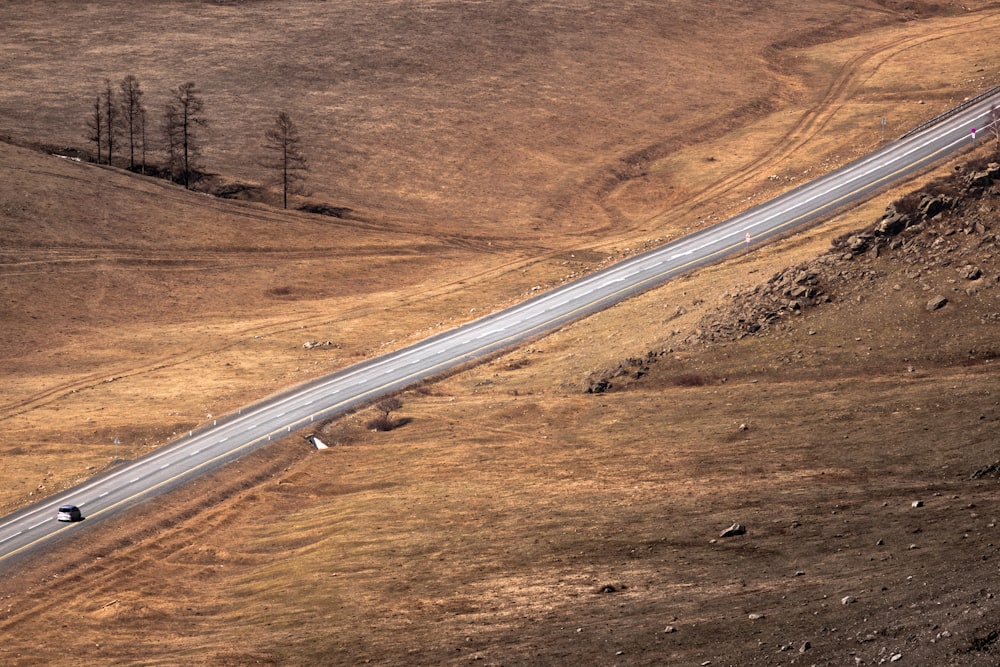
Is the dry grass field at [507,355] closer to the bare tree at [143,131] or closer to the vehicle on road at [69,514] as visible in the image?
the vehicle on road at [69,514]

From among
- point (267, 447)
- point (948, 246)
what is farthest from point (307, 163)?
point (948, 246)

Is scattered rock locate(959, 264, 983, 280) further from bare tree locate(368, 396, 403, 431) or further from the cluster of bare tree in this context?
the cluster of bare tree

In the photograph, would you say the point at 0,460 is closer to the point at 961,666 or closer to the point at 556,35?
the point at 961,666

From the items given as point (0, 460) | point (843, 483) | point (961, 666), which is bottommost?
point (0, 460)

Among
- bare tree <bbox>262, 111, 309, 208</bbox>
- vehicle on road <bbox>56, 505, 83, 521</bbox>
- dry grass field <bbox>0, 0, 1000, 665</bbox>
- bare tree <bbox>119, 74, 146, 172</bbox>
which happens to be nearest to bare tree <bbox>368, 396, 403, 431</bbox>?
dry grass field <bbox>0, 0, 1000, 665</bbox>

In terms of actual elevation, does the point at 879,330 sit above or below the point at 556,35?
below

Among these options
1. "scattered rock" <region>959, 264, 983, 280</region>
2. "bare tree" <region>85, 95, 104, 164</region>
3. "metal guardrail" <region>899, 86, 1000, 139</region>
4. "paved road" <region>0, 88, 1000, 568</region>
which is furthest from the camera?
"bare tree" <region>85, 95, 104, 164</region>

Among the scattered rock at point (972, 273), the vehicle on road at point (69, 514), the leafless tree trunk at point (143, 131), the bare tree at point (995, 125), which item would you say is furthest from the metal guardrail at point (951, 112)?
the vehicle on road at point (69, 514)

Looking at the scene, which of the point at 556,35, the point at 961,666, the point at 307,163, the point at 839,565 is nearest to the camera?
the point at 961,666
